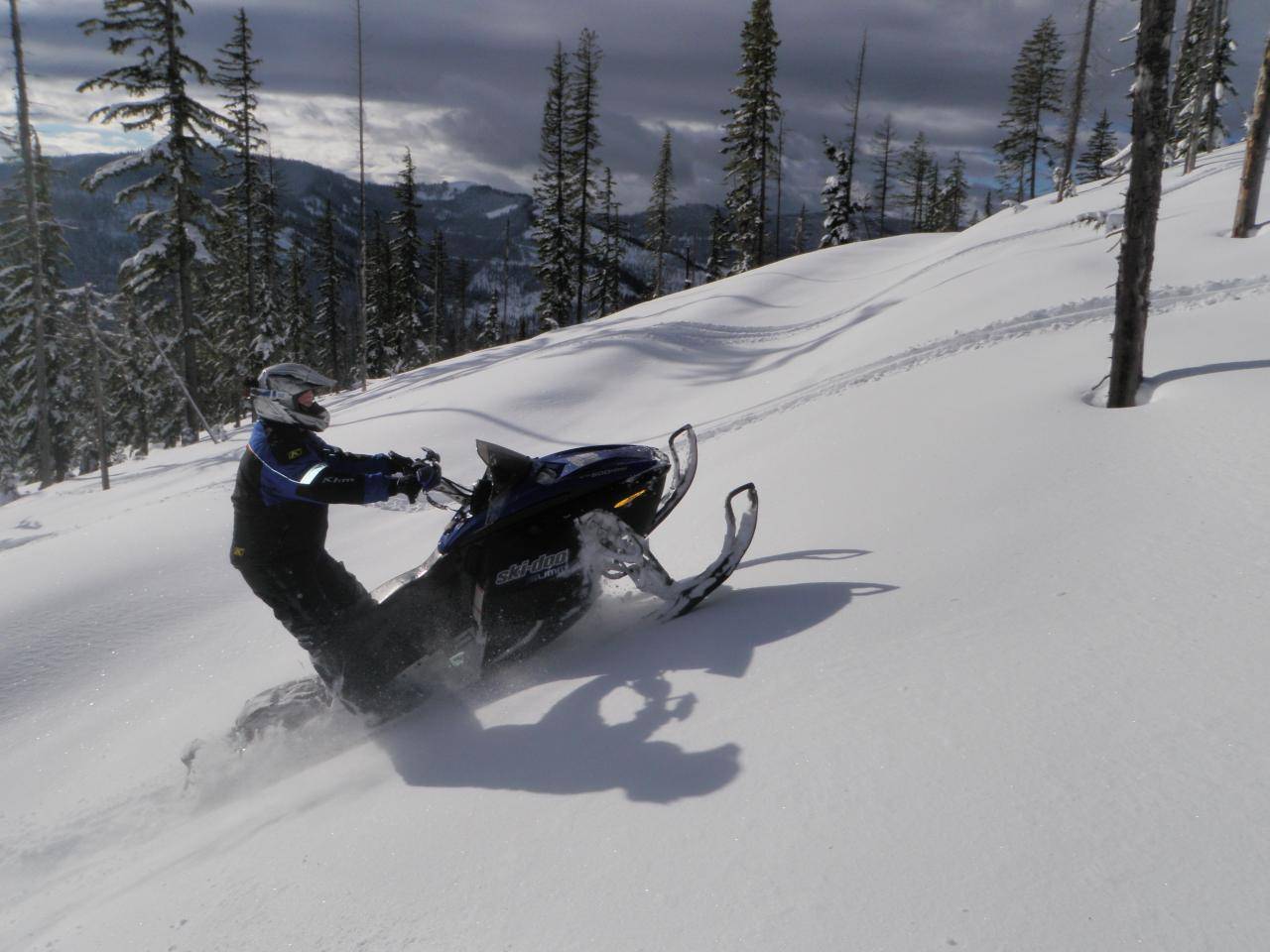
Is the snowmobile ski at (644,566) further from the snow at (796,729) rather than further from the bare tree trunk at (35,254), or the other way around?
the bare tree trunk at (35,254)

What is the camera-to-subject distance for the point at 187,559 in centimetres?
720

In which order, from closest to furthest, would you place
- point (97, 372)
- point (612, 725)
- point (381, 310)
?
point (612, 725)
point (97, 372)
point (381, 310)

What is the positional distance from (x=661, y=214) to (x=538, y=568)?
46.6m

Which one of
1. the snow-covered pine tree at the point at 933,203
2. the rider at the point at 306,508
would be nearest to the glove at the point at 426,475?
the rider at the point at 306,508

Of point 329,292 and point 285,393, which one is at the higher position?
point 285,393

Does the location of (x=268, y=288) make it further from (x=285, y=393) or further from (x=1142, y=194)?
(x=1142, y=194)

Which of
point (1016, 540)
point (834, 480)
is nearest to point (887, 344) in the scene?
point (834, 480)

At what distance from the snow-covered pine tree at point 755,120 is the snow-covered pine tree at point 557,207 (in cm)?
756

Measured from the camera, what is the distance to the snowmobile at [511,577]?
14.0 feet

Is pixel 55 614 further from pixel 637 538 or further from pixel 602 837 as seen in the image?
pixel 602 837

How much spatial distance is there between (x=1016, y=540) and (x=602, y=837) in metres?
2.89

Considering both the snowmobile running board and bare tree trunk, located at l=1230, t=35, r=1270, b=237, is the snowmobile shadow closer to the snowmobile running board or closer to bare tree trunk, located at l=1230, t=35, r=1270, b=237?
the snowmobile running board

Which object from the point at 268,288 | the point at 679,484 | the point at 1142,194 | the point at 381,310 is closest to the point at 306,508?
the point at 679,484

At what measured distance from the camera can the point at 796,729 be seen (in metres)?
2.95
